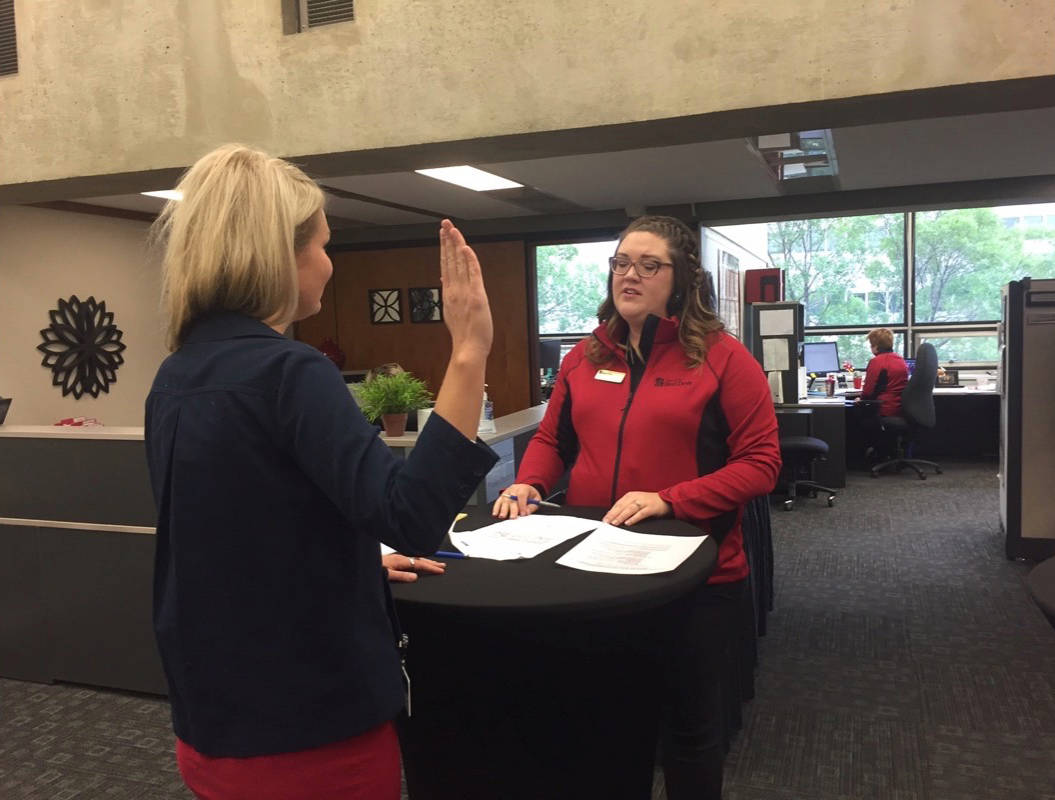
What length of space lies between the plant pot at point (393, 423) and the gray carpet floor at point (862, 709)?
4.07 feet

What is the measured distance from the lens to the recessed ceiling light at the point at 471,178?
5133mm

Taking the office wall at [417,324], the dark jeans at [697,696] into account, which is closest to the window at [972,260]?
the office wall at [417,324]

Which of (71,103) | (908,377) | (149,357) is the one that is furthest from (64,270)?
(908,377)

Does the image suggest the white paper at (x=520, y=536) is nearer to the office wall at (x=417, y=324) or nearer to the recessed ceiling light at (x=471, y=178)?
the recessed ceiling light at (x=471, y=178)

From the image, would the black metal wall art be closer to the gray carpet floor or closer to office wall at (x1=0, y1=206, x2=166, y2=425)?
office wall at (x1=0, y1=206, x2=166, y2=425)

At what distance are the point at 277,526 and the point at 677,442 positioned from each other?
104cm

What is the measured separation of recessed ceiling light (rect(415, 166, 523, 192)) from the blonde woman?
4.14 metres

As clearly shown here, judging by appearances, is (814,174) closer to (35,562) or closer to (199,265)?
(35,562)

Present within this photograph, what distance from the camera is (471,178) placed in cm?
545

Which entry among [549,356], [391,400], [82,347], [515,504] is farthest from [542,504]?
[549,356]

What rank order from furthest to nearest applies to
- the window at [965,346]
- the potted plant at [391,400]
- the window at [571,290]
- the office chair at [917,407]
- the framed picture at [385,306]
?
the window at [571,290] < the window at [965,346] < the framed picture at [385,306] < the office chair at [917,407] < the potted plant at [391,400]

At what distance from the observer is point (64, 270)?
18.4 feet

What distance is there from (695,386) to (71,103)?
2.76 m

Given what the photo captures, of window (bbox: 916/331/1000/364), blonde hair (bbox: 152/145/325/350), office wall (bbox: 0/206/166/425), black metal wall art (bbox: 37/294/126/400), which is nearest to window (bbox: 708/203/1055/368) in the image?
window (bbox: 916/331/1000/364)
